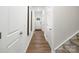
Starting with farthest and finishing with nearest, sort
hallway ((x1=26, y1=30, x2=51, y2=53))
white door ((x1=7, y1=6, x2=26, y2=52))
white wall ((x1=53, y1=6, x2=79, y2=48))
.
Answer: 1. hallway ((x1=26, y1=30, x2=51, y2=53))
2. white wall ((x1=53, y1=6, x2=79, y2=48))
3. white door ((x1=7, y1=6, x2=26, y2=52))

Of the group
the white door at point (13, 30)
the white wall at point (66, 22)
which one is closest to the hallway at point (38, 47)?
the white wall at point (66, 22)

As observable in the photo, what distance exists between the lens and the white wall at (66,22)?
432 cm

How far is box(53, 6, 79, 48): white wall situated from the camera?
432 cm

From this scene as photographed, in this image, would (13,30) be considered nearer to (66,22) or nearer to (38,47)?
(66,22)

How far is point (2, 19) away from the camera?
1931mm

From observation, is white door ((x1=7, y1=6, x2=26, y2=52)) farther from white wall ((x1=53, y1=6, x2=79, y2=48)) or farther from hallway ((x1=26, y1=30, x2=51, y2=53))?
hallway ((x1=26, y1=30, x2=51, y2=53))

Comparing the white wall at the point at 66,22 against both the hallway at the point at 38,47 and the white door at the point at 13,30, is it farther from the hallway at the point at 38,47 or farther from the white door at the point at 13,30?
the white door at the point at 13,30

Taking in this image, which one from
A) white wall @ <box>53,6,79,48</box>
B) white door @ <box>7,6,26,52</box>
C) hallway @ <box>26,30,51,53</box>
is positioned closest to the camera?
white door @ <box>7,6,26,52</box>

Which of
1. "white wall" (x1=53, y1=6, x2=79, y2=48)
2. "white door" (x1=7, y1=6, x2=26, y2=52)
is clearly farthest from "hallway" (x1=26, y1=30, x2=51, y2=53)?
"white door" (x1=7, y1=6, x2=26, y2=52)

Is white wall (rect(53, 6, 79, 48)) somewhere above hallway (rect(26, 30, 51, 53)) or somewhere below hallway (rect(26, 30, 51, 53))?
above

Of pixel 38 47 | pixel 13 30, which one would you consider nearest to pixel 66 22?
pixel 13 30

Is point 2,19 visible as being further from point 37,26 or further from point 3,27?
point 37,26

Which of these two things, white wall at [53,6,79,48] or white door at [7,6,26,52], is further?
white wall at [53,6,79,48]
